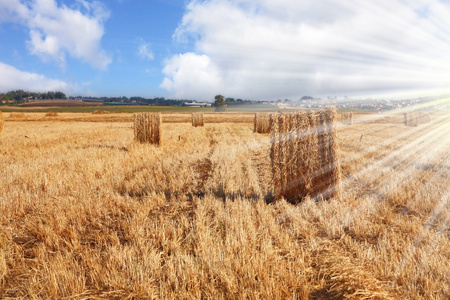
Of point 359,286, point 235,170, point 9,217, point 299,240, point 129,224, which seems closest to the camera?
point 359,286

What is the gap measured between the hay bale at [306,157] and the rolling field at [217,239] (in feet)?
1.03

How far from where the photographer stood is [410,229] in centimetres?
366

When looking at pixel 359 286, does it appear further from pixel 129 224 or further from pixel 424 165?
pixel 424 165

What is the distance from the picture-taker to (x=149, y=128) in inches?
481

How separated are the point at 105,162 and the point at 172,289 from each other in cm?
632

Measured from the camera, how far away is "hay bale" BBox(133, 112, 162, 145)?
1220cm

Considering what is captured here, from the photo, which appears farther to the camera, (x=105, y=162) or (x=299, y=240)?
(x=105, y=162)

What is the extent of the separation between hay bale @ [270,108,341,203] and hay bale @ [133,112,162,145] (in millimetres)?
7959

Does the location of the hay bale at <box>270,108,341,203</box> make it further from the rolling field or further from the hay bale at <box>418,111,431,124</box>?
the hay bale at <box>418,111,431,124</box>

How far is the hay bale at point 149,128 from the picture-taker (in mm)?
12203

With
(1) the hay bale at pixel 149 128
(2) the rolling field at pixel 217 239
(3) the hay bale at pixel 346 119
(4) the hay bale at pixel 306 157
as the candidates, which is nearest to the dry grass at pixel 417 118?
(3) the hay bale at pixel 346 119

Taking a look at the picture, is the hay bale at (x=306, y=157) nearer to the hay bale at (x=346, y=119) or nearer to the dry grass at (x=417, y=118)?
the dry grass at (x=417, y=118)

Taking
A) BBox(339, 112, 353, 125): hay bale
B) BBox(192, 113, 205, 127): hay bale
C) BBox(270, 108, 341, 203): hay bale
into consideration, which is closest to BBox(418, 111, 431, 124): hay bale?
BBox(339, 112, 353, 125): hay bale

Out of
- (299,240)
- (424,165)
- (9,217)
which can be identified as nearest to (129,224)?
(9,217)
